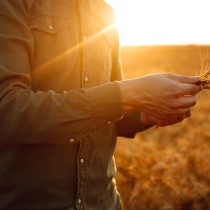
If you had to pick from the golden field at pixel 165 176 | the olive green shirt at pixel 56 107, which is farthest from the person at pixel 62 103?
the golden field at pixel 165 176

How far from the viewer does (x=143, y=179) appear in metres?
3.55

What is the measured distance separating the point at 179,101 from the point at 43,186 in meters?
0.84

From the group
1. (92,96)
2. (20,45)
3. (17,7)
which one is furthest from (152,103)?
(17,7)

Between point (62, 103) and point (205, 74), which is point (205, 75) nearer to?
point (205, 74)

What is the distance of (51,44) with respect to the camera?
1.70 meters

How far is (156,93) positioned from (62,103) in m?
0.44

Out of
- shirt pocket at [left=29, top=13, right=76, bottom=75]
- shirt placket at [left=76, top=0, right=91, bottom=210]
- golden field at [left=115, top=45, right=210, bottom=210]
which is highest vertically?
shirt pocket at [left=29, top=13, right=76, bottom=75]

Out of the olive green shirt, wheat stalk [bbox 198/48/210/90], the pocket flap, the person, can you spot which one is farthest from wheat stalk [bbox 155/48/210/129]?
the pocket flap

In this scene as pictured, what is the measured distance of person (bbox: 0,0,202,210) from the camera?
56.4 inches

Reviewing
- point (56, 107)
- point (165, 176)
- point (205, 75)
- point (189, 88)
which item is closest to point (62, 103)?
point (56, 107)

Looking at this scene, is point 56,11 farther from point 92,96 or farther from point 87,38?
point 92,96

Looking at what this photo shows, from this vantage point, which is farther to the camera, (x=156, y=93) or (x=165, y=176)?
(x=165, y=176)

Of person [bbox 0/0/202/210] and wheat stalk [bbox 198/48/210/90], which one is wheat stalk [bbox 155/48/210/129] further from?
person [bbox 0/0/202/210]

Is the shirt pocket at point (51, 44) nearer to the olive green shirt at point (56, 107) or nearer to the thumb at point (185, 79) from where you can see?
the olive green shirt at point (56, 107)
